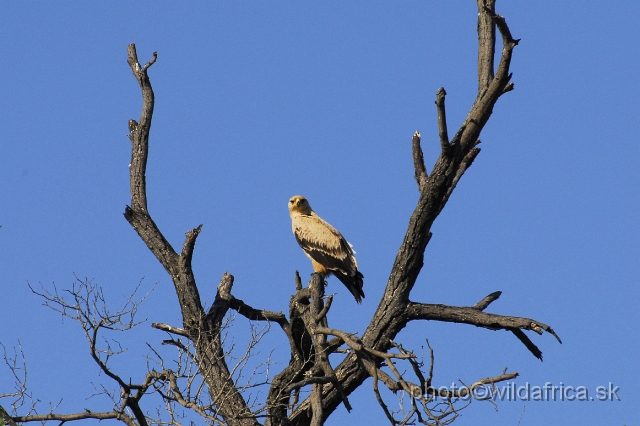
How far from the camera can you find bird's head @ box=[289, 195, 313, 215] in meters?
11.6

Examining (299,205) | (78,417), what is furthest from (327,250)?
(78,417)

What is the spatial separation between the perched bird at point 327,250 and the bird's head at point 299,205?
0.14 metres

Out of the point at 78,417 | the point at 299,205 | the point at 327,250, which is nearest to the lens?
the point at 78,417

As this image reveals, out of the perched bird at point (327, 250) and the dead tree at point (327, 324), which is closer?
the dead tree at point (327, 324)

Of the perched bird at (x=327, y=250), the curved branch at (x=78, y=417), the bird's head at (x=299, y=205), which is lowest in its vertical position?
the curved branch at (x=78, y=417)

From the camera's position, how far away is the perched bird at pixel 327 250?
9.98m

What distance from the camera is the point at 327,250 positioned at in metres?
10.4

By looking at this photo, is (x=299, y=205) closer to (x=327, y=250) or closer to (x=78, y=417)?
(x=327, y=250)

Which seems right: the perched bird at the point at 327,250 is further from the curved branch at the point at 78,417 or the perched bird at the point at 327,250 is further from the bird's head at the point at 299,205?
the curved branch at the point at 78,417

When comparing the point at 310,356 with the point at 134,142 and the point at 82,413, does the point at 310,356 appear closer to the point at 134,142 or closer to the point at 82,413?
the point at 82,413

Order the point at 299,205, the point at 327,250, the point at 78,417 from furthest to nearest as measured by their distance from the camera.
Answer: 1. the point at 299,205
2. the point at 327,250
3. the point at 78,417

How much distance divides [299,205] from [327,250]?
4.47 feet

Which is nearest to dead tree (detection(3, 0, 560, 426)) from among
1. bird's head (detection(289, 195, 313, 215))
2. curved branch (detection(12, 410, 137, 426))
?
curved branch (detection(12, 410, 137, 426))

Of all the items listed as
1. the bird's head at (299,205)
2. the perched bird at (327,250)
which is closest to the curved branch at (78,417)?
the perched bird at (327,250)
